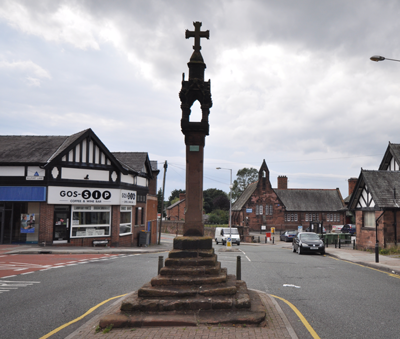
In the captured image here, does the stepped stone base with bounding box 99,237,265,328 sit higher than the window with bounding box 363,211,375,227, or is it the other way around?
the window with bounding box 363,211,375,227

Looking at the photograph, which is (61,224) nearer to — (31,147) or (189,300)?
(31,147)

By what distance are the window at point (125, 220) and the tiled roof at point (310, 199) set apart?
140 feet

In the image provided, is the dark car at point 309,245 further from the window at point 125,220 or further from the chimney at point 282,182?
the chimney at point 282,182

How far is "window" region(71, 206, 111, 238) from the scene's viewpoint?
2358 centimetres

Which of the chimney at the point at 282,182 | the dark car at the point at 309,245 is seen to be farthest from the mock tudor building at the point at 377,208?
the chimney at the point at 282,182

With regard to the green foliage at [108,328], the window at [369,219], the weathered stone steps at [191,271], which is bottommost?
the green foliage at [108,328]

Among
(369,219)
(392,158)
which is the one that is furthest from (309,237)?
(392,158)

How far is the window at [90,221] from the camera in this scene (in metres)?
23.6

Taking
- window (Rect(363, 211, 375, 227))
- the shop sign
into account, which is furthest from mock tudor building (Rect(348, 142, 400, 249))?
the shop sign

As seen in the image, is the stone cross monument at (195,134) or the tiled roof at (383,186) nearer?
the stone cross monument at (195,134)

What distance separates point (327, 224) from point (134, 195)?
1905 inches

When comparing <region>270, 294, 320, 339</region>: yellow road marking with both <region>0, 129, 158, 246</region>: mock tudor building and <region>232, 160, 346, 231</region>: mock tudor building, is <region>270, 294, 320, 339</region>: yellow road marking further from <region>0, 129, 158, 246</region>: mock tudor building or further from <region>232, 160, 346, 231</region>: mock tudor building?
<region>232, 160, 346, 231</region>: mock tudor building

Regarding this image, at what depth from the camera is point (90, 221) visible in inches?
960

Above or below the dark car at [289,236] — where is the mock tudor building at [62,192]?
above
